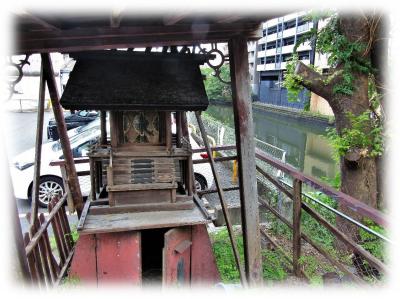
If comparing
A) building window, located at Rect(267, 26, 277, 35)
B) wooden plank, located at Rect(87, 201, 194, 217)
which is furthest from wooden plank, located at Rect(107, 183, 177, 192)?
building window, located at Rect(267, 26, 277, 35)

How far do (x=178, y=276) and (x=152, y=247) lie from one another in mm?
1173

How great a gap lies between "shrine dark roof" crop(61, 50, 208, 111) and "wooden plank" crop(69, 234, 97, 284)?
4.49 ft

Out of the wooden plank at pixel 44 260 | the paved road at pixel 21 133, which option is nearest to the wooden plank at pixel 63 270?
the wooden plank at pixel 44 260

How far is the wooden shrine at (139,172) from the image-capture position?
3092 millimetres

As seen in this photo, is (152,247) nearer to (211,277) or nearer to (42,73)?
(211,277)

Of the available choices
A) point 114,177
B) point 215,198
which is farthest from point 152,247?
point 215,198

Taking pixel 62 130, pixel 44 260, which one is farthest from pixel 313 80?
pixel 44 260

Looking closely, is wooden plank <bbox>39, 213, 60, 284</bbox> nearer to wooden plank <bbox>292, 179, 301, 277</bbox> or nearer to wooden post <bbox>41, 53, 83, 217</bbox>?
wooden post <bbox>41, 53, 83, 217</bbox>

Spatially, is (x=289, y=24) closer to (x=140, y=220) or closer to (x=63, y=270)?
(x=140, y=220)

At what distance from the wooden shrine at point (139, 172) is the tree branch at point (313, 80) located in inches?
79.3

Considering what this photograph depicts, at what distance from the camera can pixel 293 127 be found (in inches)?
988

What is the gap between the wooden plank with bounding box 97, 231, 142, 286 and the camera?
328cm

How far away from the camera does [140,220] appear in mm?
3289

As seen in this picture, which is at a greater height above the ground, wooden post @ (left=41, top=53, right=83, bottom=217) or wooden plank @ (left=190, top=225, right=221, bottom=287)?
wooden post @ (left=41, top=53, right=83, bottom=217)
